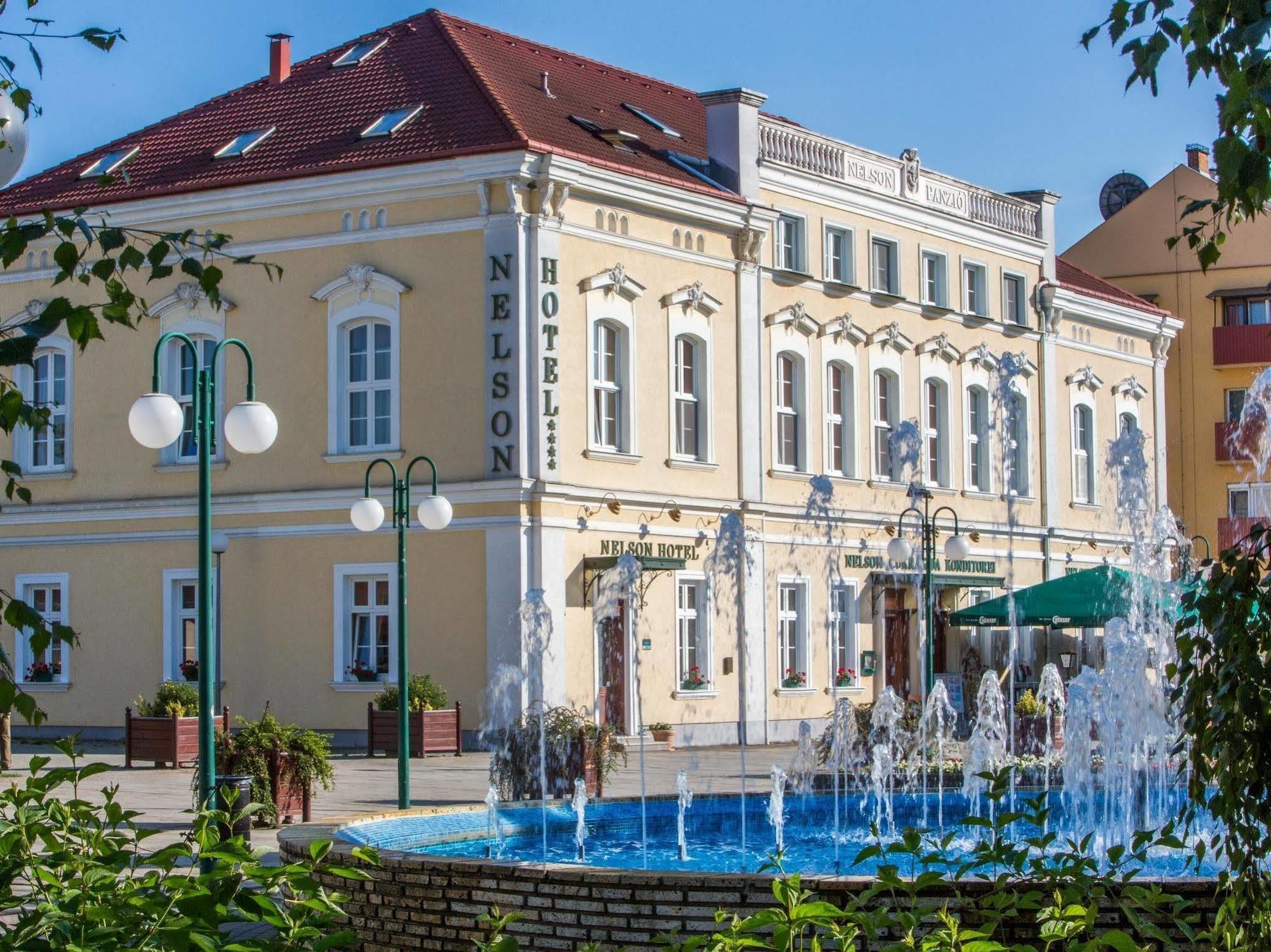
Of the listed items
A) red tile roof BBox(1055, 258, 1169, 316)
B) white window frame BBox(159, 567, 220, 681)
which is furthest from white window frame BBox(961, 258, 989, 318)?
white window frame BBox(159, 567, 220, 681)

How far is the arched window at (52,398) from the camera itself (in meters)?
34.2

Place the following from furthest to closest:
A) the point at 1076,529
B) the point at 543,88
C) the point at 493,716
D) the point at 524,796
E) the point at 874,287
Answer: the point at 1076,529
the point at 874,287
the point at 543,88
the point at 493,716
the point at 524,796

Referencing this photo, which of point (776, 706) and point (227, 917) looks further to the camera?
point (776, 706)

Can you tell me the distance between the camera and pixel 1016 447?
141 ft

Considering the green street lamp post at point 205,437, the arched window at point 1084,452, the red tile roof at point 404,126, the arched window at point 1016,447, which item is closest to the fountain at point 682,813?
the green street lamp post at point 205,437

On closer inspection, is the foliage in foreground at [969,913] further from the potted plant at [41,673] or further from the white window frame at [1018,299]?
the white window frame at [1018,299]

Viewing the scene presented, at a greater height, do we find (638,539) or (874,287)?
(874,287)

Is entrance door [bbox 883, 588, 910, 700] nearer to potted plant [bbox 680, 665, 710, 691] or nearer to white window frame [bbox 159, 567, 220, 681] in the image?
potted plant [bbox 680, 665, 710, 691]

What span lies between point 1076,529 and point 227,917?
41.1 metres

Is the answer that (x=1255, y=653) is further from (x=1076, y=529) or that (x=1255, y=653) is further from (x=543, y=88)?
(x=1076, y=529)

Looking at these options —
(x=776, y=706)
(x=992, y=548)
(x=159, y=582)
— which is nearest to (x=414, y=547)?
(x=159, y=582)

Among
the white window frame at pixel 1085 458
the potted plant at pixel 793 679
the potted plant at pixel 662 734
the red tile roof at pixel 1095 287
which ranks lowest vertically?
the potted plant at pixel 662 734

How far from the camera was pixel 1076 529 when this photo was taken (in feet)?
147

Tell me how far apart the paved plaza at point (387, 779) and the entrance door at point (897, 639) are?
21.1 ft
